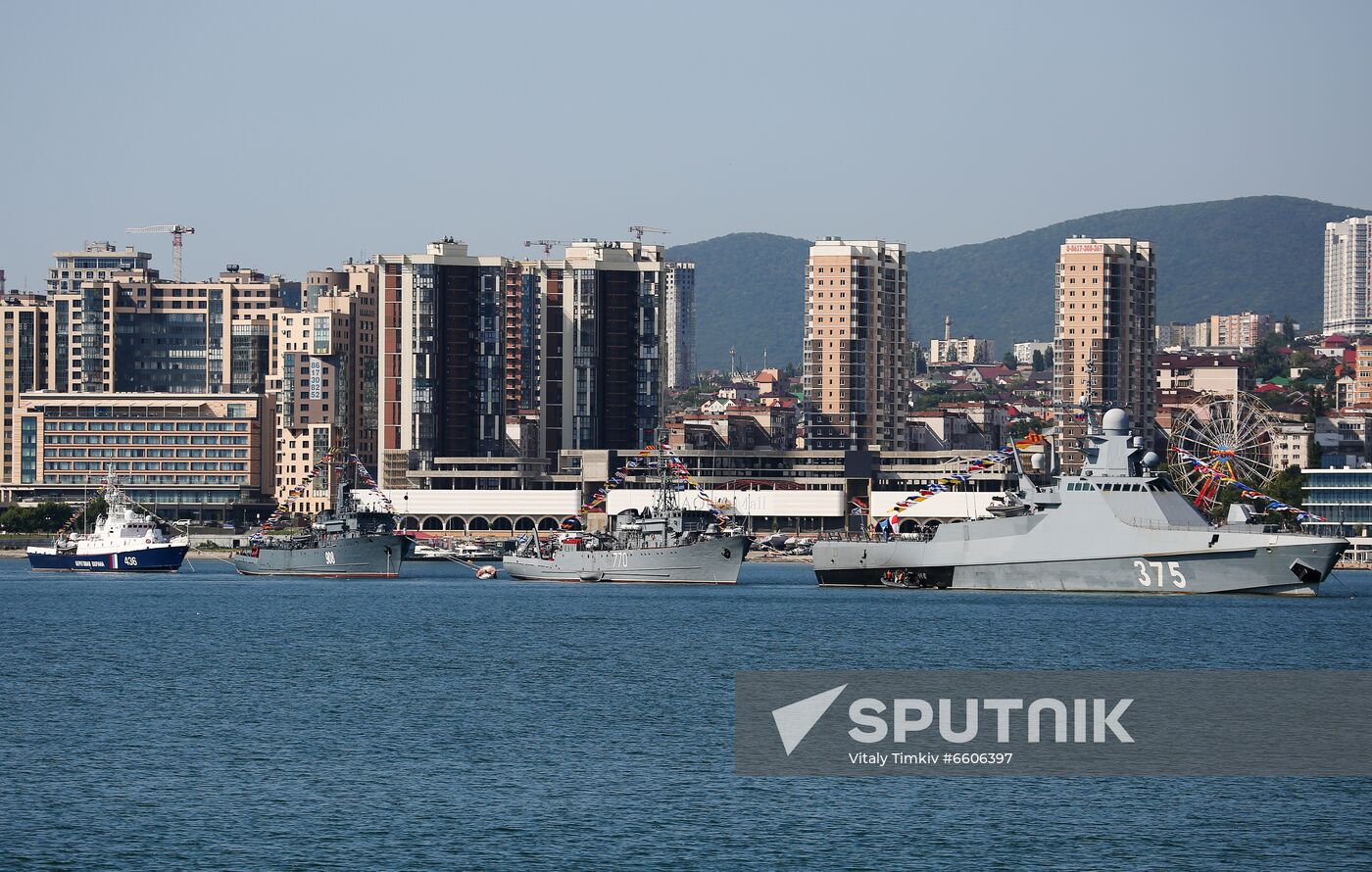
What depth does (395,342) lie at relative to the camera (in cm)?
19288

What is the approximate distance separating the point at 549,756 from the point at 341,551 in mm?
82360

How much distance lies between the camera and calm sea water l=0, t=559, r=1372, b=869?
32594 millimetres

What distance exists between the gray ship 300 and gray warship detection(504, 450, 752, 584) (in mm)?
19036

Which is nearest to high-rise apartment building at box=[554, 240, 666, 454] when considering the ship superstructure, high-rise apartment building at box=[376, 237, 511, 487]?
high-rise apartment building at box=[376, 237, 511, 487]

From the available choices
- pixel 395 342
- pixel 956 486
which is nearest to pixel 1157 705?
pixel 956 486

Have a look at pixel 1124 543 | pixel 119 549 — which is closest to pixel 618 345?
pixel 119 549

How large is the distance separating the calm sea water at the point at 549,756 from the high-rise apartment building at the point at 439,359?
4434 inches

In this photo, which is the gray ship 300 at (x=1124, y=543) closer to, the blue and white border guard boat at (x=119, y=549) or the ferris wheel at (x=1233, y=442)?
the ferris wheel at (x=1233, y=442)

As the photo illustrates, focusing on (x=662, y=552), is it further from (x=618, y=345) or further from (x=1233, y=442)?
(x=618, y=345)

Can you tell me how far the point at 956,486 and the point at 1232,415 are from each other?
135ft

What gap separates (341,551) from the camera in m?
121

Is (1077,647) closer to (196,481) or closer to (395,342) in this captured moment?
(395,342)

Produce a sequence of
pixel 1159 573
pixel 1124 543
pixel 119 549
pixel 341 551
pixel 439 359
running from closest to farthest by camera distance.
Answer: pixel 1124 543, pixel 1159 573, pixel 341 551, pixel 119 549, pixel 439 359

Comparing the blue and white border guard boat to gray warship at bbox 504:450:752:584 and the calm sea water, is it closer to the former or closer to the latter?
gray warship at bbox 504:450:752:584
